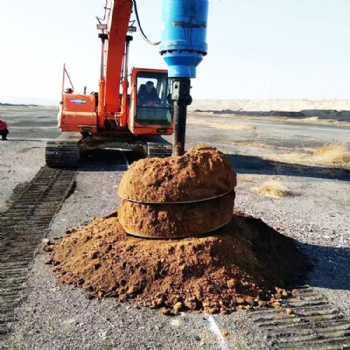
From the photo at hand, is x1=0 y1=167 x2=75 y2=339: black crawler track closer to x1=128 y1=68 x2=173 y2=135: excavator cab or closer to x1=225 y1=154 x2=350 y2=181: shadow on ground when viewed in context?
x1=128 y1=68 x2=173 y2=135: excavator cab

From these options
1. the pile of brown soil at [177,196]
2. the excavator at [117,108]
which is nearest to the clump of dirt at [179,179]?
the pile of brown soil at [177,196]

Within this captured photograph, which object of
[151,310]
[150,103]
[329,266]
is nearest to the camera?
[151,310]

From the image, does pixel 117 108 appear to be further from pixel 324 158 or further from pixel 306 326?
pixel 306 326

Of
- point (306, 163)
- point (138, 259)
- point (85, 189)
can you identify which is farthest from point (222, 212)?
point (306, 163)

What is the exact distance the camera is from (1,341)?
3.37m

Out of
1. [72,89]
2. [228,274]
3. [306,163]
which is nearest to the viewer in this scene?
[228,274]

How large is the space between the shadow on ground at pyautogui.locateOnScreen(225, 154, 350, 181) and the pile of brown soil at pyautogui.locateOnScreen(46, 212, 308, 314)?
671 cm

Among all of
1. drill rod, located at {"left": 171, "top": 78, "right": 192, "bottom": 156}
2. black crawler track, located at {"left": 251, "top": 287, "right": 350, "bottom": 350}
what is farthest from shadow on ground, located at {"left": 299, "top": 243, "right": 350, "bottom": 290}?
drill rod, located at {"left": 171, "top": 78, "right": 192, "bottom": 156}

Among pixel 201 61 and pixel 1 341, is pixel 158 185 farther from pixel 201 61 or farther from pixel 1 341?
pixel 1 341

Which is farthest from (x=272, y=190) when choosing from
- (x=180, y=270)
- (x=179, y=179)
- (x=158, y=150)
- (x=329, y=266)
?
(x=180, y=270)

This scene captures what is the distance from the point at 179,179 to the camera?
Answer: 15.0 feet

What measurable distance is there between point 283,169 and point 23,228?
8.24 m

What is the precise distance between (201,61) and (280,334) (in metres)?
2.93

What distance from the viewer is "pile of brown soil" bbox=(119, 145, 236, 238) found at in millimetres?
4574
